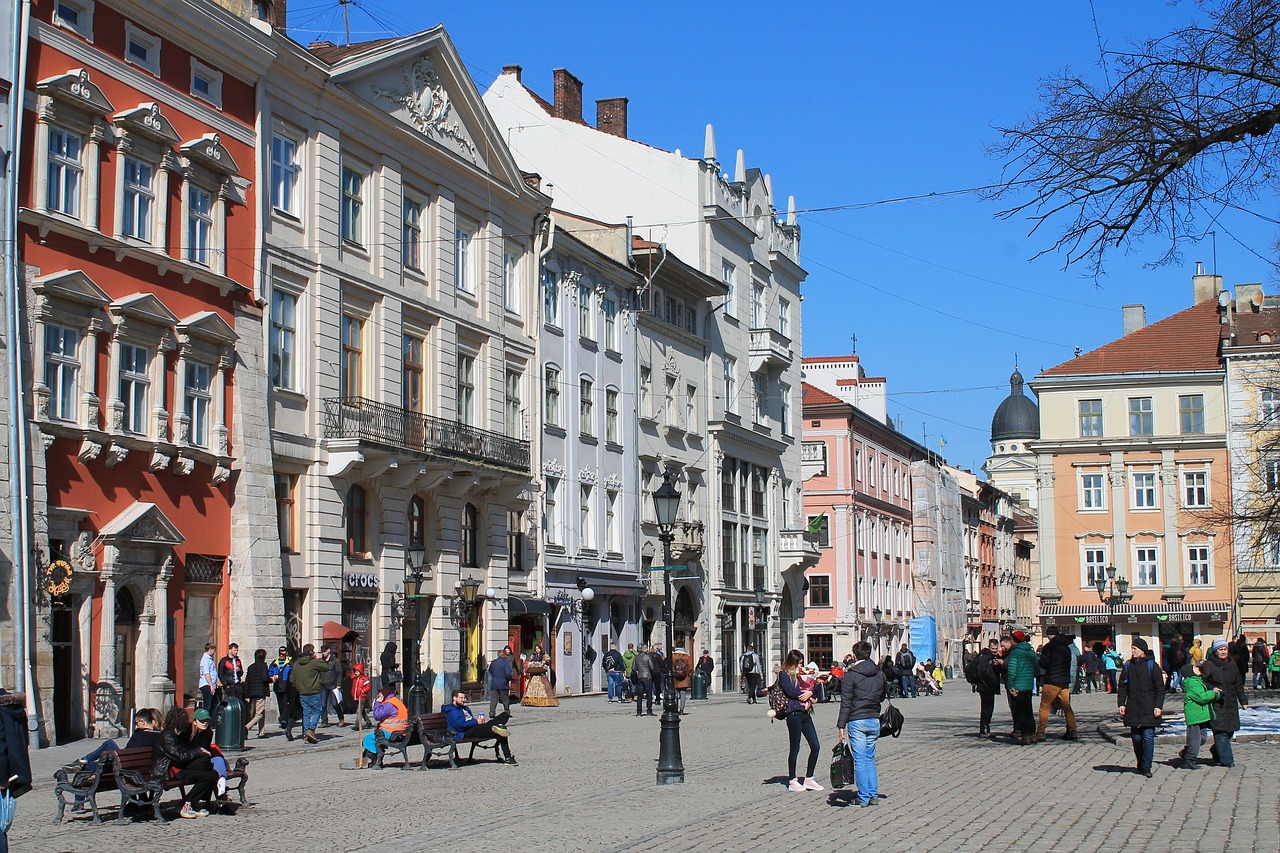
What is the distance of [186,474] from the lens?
2878 centimetres

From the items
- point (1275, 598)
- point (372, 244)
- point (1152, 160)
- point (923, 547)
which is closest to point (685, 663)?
point (372, 244)

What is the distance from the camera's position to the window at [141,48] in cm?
2781

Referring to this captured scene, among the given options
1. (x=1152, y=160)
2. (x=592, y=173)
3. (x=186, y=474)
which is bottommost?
(x=186, y=474)

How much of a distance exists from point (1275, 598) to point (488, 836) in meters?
61.9

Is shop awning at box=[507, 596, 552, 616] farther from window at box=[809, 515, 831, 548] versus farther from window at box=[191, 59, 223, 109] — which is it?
window at box=[809, 515, 831, 548]

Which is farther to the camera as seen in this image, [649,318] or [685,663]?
[649,318]

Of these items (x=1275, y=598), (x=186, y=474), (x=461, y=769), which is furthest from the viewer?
(x=1275, y=598)

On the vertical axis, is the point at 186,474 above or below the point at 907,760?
above

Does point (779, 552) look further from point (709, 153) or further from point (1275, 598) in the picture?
point (1275, 598)

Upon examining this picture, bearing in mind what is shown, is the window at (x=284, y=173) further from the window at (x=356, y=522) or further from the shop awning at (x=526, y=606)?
the shop awning at (x=526, y=606)

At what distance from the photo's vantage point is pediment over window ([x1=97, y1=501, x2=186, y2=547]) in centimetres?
2652

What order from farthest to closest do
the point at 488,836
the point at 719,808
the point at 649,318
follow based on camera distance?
the point at 649,318
the point at 719,808
the point at 488,836

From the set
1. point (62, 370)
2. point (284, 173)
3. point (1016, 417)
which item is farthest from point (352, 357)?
point (1016, 417)

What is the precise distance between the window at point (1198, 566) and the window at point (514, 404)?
136ft
